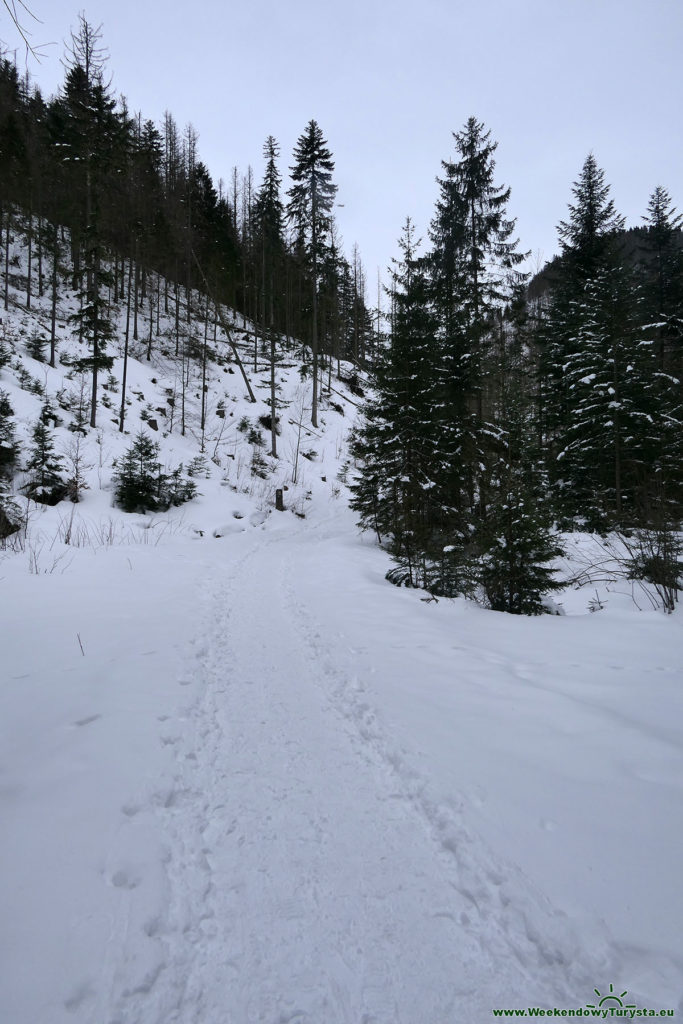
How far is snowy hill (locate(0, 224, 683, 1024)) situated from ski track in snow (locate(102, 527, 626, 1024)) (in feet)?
0.03

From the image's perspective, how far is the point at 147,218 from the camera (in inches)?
1275

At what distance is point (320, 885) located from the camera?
201 centimetres

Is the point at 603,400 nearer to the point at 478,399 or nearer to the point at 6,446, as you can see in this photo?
the point at 478,399

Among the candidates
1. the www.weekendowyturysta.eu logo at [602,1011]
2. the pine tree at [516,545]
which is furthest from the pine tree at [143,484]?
the www.weekendowyturysta.eu logo at [602,1011]

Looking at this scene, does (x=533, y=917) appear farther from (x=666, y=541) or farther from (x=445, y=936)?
(x=666, y=541)

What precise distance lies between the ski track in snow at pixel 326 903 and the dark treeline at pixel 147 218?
604 inches

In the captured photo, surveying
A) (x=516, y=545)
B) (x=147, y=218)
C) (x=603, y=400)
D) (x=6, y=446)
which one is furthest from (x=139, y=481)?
(x=147, y=218)

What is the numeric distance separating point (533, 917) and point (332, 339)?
1790 inches

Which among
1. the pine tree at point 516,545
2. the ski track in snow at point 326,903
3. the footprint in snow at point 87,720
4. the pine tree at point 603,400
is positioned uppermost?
the pine tree at point 603,400

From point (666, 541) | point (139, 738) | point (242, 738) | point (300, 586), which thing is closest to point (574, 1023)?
point (242, 738)

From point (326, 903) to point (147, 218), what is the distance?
42.6 metres

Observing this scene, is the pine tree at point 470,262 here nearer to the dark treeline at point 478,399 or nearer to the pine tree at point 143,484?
the dark treeline at point 478,399

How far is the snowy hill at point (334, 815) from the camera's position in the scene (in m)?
1.56

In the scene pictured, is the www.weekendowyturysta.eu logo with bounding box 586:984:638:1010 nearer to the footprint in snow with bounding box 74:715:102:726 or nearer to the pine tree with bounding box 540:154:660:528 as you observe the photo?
the footprint in snow with bounding box 74:715:102:726
